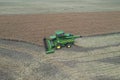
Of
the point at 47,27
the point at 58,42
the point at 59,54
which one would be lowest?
the point at 47,27

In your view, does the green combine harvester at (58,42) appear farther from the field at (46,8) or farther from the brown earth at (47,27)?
the field at (46,8)

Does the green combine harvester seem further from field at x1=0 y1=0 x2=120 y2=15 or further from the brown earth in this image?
field at x1=0 y1=0 x2=120 y2=15

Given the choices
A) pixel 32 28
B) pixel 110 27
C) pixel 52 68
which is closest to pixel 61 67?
pixel 52 68

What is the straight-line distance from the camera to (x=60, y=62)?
46.5 ft

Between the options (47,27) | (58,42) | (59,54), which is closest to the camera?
(59,54)

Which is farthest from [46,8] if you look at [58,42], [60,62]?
[60,62]

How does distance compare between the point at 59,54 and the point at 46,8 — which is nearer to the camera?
the point at 59,54

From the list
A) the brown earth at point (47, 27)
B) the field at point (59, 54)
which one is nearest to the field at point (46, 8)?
the brown earth at point (47, 27)

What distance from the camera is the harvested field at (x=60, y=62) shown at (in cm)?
1248

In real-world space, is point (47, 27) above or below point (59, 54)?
below

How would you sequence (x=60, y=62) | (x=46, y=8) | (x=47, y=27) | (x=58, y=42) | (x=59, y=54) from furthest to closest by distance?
(x=46, y=8) → (x=47, y=27) → (x=58, y=42) → (x=59, y=54) → (x=60, y=62)

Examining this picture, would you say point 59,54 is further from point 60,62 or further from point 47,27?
point 47,27

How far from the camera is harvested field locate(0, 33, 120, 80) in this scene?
12.5 meters

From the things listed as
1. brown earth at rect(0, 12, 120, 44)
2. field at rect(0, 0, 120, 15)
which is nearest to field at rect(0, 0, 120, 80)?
brown earth at rect(0, 12, 120, 44)
